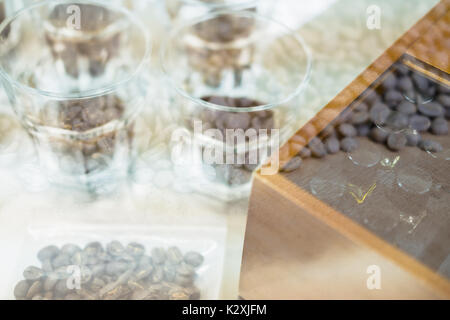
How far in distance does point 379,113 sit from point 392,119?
16mm

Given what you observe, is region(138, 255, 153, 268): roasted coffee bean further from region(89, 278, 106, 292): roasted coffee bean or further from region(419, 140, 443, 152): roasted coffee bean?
region(419, 140, 443, 152): roasted coffee bean

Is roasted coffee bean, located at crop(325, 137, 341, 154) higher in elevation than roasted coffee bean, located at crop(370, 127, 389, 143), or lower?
lower

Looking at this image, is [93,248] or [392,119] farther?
[93,248]

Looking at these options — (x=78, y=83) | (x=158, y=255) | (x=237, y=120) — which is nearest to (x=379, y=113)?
(x=237, y=120)

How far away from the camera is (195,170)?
0.91 m

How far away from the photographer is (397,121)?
591 millimetres

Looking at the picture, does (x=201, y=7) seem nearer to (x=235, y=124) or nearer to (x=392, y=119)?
(x=235, y=124)

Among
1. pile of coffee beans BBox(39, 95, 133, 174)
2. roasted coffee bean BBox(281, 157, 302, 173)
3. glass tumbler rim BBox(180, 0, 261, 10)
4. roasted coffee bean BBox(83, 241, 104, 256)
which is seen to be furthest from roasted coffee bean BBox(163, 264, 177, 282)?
glass tumbler rim BBox(180, 0, 261, 10)

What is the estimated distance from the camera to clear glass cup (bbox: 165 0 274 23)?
1039mm

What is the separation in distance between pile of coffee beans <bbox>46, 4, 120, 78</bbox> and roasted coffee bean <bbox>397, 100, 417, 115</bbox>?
58 centimetres

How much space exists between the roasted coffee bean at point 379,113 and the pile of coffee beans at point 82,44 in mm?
566

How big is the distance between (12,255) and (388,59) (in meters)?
0.61

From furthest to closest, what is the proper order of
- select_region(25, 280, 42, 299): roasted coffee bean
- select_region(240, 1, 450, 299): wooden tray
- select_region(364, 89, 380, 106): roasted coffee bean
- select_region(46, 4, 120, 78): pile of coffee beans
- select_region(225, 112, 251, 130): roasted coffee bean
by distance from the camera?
select_region(46, 4, 120, 78): pile of coffee beans < select_region(225, 112, 251, 130): roasted coffee bean < select_region(25, 280, 42, 299): roasted coffee bean < select_region(364, 89, 380, 106): roasted coffee bean < select_region(240, 1, 450, 299): wooden tray
